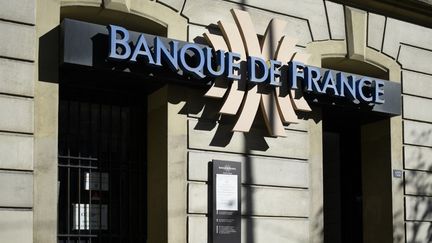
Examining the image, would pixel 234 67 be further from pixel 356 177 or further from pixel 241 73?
pixel 356 177

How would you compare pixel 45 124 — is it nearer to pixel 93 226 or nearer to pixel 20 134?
pixel 20 134

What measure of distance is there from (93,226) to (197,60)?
3.14m

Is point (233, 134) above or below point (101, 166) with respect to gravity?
above

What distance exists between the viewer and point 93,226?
38.2 ft

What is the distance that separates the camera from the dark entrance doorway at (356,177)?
14.3 metres

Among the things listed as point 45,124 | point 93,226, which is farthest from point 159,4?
point 93,226

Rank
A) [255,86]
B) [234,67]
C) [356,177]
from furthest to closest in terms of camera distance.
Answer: [356,177] < [255,86] < [234,67]

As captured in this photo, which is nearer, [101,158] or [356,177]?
[101,158]

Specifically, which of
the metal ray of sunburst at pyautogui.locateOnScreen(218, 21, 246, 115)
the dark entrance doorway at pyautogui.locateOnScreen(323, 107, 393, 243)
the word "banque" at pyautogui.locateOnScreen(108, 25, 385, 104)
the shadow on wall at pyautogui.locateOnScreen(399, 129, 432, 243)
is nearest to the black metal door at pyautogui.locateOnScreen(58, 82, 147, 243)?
the word "banque" at pyautogui.locateOnScreen(108, 25, 385, 104)

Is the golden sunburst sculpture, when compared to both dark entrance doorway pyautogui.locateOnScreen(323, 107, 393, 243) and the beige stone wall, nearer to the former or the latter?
dark entrance doorway pyautogui.locateOnScreen(323, 107, 393, 243)

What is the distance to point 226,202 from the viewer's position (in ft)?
38.3

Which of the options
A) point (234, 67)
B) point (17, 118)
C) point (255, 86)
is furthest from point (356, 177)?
point (17, 118)

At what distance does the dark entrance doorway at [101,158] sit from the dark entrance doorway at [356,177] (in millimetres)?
3884

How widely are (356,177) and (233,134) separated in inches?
177
